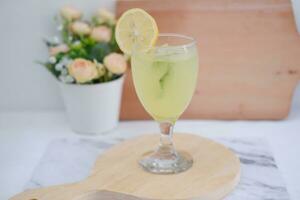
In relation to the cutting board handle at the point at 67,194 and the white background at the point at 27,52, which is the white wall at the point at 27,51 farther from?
the cutting board handle at the point at 67,194

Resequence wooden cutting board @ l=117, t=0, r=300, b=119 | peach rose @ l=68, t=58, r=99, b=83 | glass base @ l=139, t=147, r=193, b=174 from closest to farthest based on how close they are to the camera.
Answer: glass base @ l=139, t=147, r=193, b=174 → peach rose @ l=68, t=58, r=99, b=83 → wooden cutting board @ l=117, t=0, r=300, b=119

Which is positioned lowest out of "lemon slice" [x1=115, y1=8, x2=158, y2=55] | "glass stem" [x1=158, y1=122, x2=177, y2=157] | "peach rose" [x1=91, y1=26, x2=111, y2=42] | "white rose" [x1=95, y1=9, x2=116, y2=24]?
"glass stem" [x1=158, y1=122, x2=177, y2=157]

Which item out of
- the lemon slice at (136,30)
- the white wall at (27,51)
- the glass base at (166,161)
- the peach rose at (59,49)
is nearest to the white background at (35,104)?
the white wall at (27,51)

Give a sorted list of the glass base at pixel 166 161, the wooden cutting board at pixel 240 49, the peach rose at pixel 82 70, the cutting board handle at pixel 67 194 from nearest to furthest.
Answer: the cutting board handle at pixel 67 194 → the glass base at pixel 166 161 → the peach rose at pixel 82 70 → the wooden cutting board at pixel 240 49

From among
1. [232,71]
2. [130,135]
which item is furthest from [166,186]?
[232,71]

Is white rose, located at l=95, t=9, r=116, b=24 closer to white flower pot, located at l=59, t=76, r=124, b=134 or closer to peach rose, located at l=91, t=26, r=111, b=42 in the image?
peach rose, located at l=91, t=26, r=111, b=42

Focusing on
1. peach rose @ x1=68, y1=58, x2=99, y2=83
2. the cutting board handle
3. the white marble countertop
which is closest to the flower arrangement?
peach rose @ x1=68, y1=58, x2=99, y2=83

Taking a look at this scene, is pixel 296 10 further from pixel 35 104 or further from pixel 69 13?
pixel 35 104

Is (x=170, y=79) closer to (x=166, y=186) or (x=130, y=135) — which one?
(x=166, y=186)
